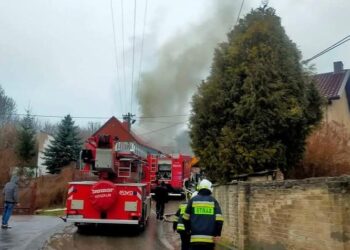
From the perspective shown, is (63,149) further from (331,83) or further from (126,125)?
(331,83)

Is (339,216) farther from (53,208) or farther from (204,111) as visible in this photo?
(53,208)

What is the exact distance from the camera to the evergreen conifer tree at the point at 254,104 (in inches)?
473

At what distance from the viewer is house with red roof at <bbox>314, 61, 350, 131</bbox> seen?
27.5 metres

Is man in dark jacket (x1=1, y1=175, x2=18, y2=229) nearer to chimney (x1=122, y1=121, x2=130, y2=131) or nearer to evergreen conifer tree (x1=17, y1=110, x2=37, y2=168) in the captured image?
evergreen conifer tree (x1=17, y1=110, x2=37, y2=168)

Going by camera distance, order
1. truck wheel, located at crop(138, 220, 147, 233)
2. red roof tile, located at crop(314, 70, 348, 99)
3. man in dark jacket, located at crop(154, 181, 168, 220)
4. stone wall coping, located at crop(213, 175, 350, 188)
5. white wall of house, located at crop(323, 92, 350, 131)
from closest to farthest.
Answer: stone wall coping, located at crop(213, 175, 350, 188) → truck wheel, located at crop(138, 220, 147, 233) → man in dark jacket, located at crop(154, 181, 168, 220) → white wall of house, located at crop(323, 92, 350, 131) → red roof tile, located at crop(314, 70, 348, 99)

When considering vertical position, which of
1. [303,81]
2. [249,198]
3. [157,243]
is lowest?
[157,243]

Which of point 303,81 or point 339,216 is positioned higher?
point 303,81

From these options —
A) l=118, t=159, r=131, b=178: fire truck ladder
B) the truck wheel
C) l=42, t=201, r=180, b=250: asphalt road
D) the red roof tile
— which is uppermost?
the red roof tile

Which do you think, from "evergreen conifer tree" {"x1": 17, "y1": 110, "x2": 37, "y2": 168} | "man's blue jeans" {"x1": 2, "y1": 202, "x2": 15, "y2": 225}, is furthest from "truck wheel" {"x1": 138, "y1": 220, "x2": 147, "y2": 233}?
"evergreen conifer tree" {"x1": 17, "y1": 110, "x2": 37, "y2": 168}

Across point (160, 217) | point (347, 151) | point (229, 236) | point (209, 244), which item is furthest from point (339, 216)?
point (160, 217)

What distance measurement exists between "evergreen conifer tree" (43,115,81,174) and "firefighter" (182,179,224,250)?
35936 mm

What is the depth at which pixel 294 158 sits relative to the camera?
12.9 m

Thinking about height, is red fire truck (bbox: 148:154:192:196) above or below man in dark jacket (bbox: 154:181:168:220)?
above

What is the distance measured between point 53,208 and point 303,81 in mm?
18744
